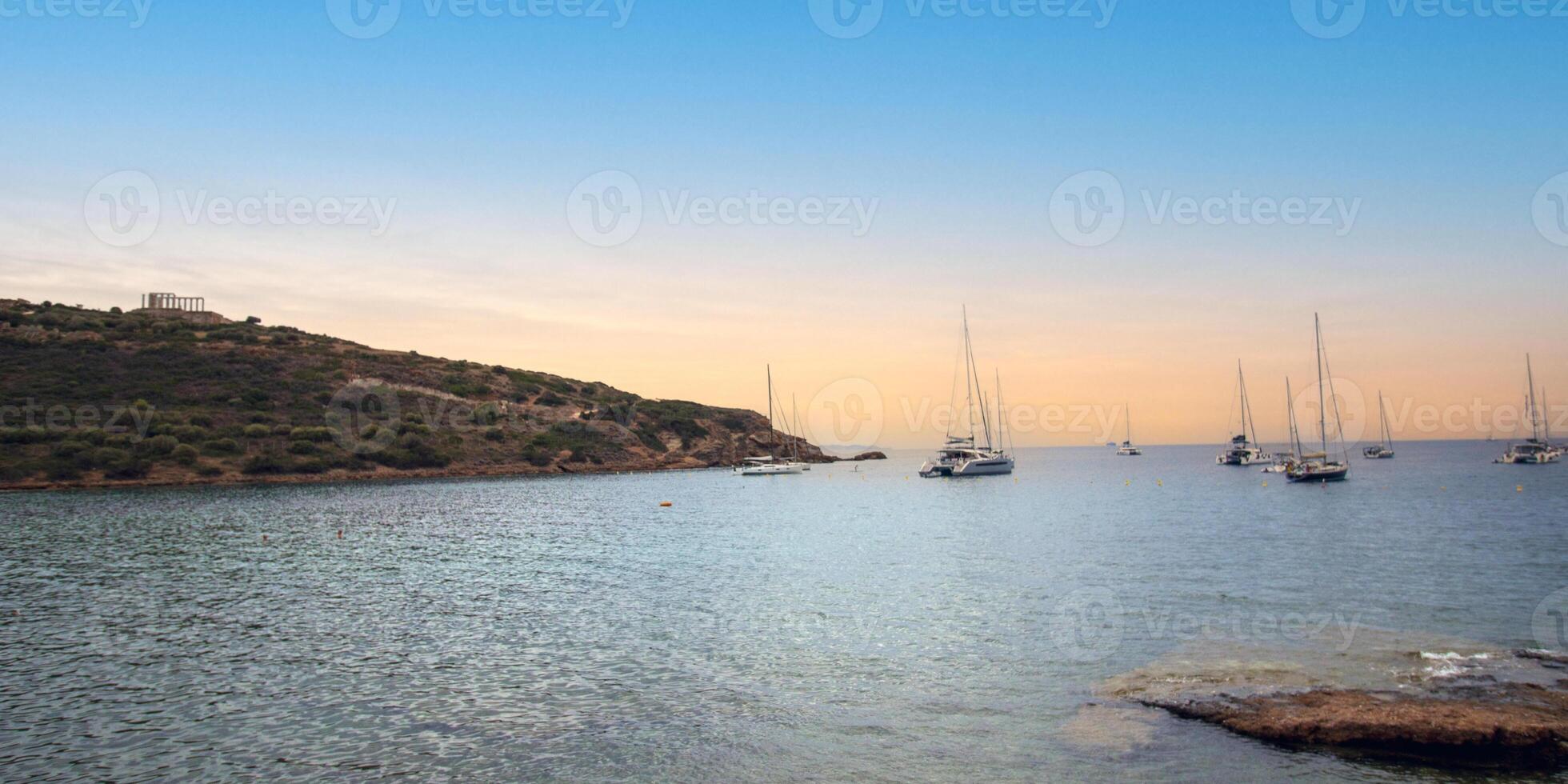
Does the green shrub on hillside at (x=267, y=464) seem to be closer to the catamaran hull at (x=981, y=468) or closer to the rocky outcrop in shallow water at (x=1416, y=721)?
the catamaran hull at (x=981, y=468)

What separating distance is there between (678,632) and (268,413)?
10102 centimetres

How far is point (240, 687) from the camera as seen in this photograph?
20938mm

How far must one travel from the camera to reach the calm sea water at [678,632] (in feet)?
54.3

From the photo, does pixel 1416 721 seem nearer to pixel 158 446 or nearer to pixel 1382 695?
pixel 1382 695

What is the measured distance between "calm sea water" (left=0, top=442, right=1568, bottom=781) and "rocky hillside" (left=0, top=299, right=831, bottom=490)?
30254 mm

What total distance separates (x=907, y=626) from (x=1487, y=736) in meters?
15.1

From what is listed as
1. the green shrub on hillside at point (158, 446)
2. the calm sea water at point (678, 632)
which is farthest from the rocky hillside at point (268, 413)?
the calm sea water at point (678, 632)

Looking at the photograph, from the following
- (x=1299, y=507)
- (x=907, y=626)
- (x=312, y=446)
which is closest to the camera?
(x=907, y=626)

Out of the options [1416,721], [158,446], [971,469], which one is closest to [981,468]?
[971,469]

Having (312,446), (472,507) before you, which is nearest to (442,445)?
(312,446)

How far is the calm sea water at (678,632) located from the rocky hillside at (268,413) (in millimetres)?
30254

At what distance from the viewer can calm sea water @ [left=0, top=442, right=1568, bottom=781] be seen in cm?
1655

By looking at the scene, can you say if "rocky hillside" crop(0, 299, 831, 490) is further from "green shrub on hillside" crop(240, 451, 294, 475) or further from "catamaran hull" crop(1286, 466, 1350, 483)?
"catamaran hull" crop(1286, 466, 1350, 483)

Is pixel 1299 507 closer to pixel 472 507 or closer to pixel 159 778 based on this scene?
pixel 472 507
